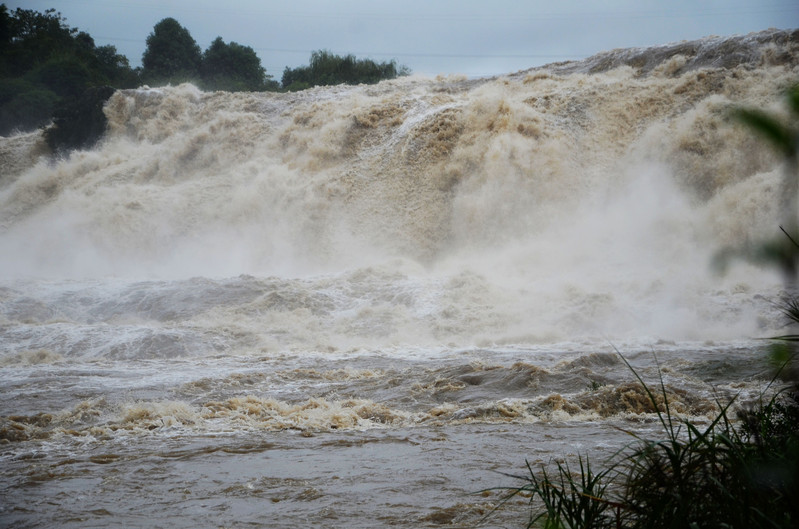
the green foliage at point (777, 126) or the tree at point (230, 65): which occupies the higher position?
the tree at point (230, 65)

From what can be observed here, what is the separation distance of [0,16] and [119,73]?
265 inches

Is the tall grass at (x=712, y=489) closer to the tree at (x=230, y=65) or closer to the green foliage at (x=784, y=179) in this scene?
the green foliage at (x=784, y=179)

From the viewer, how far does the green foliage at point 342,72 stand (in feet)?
129

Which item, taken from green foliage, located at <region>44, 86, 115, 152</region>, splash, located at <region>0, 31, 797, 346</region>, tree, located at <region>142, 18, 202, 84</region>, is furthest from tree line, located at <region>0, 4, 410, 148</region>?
splash, located at <region>0, 31, 797, 346</region>

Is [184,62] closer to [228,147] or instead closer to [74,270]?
[228,147]

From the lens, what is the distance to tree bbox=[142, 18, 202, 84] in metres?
42.5

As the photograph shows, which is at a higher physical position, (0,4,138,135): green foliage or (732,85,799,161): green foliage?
(0,4,138,135): green foliage

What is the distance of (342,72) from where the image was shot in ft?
131

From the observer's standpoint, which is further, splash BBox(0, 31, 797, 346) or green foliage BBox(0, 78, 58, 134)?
green foliage BBox(0, 78, 58, 134)

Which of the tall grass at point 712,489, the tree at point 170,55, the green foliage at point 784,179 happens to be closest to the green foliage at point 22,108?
the tree at point 170,55

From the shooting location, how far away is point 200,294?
13.7 meters

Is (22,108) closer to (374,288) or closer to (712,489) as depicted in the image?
(374,288)

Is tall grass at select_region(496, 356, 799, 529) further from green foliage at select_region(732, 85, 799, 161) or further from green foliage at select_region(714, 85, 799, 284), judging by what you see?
green foliage at select_region(732, 85, 799, 161)

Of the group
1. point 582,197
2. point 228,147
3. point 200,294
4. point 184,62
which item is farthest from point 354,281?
point 184,62
